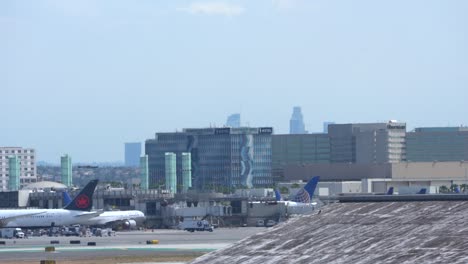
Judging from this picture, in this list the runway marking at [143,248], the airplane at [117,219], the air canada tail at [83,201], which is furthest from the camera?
the airplane at [117,219]

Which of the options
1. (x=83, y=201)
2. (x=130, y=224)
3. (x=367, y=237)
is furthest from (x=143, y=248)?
(x=367, y=237)

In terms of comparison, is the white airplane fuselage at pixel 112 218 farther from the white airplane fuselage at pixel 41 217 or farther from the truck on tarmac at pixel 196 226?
the truck on tarmac at pixel 196 226

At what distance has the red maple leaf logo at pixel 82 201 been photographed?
602 ft

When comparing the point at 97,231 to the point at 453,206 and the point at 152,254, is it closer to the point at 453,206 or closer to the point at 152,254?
the point at 152,254

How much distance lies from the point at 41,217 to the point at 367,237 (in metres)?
127

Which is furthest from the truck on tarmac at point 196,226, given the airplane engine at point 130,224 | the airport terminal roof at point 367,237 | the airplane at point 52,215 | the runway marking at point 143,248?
the airport terminal roof at point 367,237

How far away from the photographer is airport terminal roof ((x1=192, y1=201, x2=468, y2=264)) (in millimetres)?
53250

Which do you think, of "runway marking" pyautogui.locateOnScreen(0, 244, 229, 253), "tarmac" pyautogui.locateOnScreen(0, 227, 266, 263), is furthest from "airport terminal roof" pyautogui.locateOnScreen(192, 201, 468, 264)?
"runway marking" pyautogui.locateOnScreen(0, 244, 229, 253)

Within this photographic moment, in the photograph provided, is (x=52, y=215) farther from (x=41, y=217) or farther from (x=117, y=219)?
(x=117, y=219)

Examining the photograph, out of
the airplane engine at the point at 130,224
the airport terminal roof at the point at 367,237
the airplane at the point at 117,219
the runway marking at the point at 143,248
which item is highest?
the airport terminal roof at the point at 367,237

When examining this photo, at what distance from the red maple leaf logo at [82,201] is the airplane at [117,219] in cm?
195

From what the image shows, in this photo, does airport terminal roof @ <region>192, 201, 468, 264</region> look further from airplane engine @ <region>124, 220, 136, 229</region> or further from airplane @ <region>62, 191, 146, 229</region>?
airplane engine @ <region>124, 220, 136, 229</region>

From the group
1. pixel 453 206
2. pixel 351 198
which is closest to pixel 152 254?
pixel 351 198

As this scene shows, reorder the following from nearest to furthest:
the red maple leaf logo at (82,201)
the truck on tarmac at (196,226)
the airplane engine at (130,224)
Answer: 1. the red maple leaf logo at (82,201)
2. the truck on tarmac at (196,226)
3. the airplane engine at (130,224)
